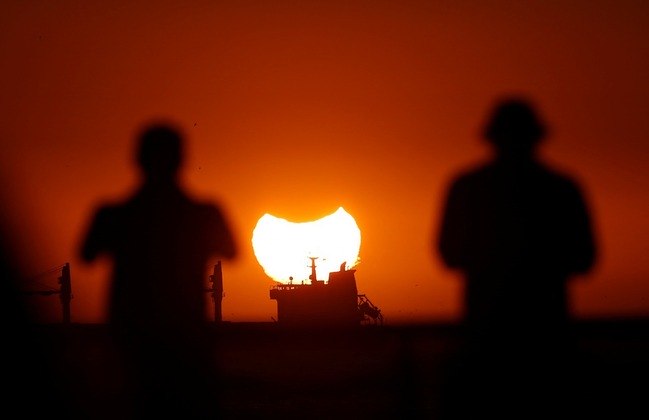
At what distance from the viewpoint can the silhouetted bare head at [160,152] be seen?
10.0 ft

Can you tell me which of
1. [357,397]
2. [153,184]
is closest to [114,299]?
[153,184]

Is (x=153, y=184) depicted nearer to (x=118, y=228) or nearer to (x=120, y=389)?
(x=118, y=228)

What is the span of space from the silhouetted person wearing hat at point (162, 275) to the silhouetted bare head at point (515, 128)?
1.15 meters

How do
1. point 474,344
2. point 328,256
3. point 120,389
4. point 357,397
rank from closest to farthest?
point 474,344 → point 120,389 → point 357,397 → point 328,256

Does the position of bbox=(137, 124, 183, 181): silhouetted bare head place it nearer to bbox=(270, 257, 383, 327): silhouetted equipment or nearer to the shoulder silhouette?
the shoulder silhouette

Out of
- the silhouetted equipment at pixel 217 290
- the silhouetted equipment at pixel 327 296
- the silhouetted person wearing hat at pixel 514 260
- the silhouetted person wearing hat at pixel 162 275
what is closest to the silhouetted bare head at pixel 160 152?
the silhouetted person wearing hat at pixel 162 275

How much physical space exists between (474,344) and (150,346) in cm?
125

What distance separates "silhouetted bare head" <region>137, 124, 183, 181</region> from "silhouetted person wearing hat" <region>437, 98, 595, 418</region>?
1.10 meters

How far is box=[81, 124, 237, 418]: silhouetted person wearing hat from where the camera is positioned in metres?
2.96

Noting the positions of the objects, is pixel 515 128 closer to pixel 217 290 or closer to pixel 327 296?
pixel 327 296

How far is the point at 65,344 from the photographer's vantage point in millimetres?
3201

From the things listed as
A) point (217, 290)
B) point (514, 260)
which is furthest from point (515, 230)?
point (217, 290)

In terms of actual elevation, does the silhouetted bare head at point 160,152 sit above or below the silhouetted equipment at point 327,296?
above

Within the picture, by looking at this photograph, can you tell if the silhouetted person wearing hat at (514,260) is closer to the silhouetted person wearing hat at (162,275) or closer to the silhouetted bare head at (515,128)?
the silhouetted bare head at (515,128)
